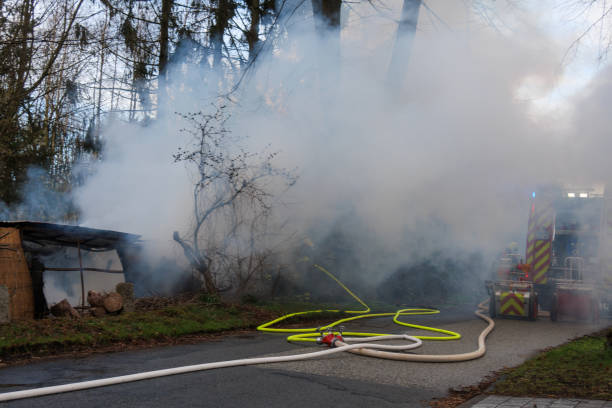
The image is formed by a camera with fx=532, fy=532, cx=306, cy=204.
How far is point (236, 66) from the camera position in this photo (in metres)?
13.6

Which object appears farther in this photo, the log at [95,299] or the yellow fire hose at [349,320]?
the log at [95,299]

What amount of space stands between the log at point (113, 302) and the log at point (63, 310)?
0.53m

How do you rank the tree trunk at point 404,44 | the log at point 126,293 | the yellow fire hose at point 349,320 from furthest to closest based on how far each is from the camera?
the tree trunk at point 404,44 < the log at point 126,293 < the yellow fire hose at point 349,320

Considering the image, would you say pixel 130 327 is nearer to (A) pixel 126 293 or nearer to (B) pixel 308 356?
(A) pixel 126 293

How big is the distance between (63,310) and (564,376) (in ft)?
25.2

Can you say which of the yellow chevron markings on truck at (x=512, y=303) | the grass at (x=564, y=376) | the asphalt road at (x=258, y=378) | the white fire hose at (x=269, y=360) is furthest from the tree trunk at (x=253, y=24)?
the grass at (x=564, y=376)

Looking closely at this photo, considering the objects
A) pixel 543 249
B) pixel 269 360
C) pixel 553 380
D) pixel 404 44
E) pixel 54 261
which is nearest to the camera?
pixel 553 380

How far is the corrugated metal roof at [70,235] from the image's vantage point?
938 centimetres

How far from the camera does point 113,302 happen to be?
31.4 feet

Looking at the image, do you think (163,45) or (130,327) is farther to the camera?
(163,45)

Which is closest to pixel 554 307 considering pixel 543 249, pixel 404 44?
pixel 543 249

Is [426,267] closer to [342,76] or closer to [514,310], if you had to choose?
[514,310]

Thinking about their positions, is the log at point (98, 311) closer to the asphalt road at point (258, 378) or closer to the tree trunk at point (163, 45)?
the asphalt road at point (258, 378)

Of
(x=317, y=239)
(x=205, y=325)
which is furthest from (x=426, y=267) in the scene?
(x=205, y=325)
